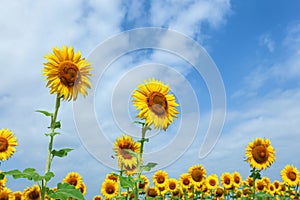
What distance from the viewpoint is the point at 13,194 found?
905 cm

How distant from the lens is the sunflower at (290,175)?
36.4ft

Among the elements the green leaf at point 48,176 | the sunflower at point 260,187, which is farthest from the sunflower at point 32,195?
the sunflower at point 260,187

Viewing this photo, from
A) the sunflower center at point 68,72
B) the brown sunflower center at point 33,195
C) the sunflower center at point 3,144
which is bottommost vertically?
the brown sunflower center at point 33,195

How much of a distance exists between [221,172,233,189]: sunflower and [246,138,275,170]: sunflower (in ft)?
10.5

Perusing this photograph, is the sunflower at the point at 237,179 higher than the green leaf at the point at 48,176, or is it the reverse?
the sunflower at the point at 237,179

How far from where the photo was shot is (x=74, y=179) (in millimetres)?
8914

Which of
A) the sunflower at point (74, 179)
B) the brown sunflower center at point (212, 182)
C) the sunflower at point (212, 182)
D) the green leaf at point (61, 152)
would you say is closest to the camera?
the green leaf at point (61, 152)

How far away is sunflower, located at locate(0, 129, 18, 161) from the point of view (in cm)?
884

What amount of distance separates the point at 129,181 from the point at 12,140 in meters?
5.74

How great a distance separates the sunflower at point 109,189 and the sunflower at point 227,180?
14.3ft

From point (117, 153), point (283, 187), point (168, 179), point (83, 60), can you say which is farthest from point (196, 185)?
point (83, 60)

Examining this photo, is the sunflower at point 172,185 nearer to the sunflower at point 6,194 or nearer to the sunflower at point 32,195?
the sunflower at point 32,195

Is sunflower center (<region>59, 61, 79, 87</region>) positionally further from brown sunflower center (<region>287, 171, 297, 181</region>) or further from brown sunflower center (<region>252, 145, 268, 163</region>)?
brown sunflower center (<region>287, 171, 297, 181</region>)

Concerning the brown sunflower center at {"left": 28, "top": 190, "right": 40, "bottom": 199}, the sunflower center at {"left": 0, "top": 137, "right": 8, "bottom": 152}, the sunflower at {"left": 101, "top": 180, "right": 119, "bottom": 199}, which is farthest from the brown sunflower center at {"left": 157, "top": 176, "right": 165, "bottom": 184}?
the sunflower center at {"left": 0, "top": 137, "right": 8, "bottom": 152}
